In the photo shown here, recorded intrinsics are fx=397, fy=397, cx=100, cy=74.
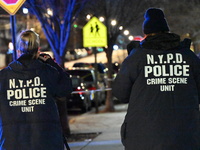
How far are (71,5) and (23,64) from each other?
18.0ft

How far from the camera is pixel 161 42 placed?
10.0 ft

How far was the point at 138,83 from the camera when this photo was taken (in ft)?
9.76

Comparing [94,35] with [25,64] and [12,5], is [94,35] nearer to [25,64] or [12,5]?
[12,5]

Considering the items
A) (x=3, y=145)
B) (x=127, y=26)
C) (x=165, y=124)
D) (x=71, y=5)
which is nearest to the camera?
(x=165, y=124)

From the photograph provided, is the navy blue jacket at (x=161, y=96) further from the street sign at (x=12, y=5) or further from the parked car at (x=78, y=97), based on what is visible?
the parked car at (x=78, y=97)

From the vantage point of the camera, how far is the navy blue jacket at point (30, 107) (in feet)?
10.9

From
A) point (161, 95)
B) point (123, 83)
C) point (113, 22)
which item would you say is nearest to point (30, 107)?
point (123, 83)

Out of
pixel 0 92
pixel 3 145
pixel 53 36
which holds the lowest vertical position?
pixel 3 145

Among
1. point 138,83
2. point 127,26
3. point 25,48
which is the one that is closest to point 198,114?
point 138,83

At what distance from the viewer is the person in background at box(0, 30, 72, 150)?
3.33 m

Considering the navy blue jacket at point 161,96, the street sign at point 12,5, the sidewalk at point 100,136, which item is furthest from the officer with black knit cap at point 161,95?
the sidewalk at point 100,136

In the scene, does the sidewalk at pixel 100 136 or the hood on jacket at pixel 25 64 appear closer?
the hood on jacket at pixel 25 64

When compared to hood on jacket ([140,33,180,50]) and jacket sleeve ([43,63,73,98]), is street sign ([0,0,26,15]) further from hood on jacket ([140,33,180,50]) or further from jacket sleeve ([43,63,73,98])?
hood on jacket ([140,33,180,50])

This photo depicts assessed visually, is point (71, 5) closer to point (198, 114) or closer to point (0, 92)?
point (0, 92)
